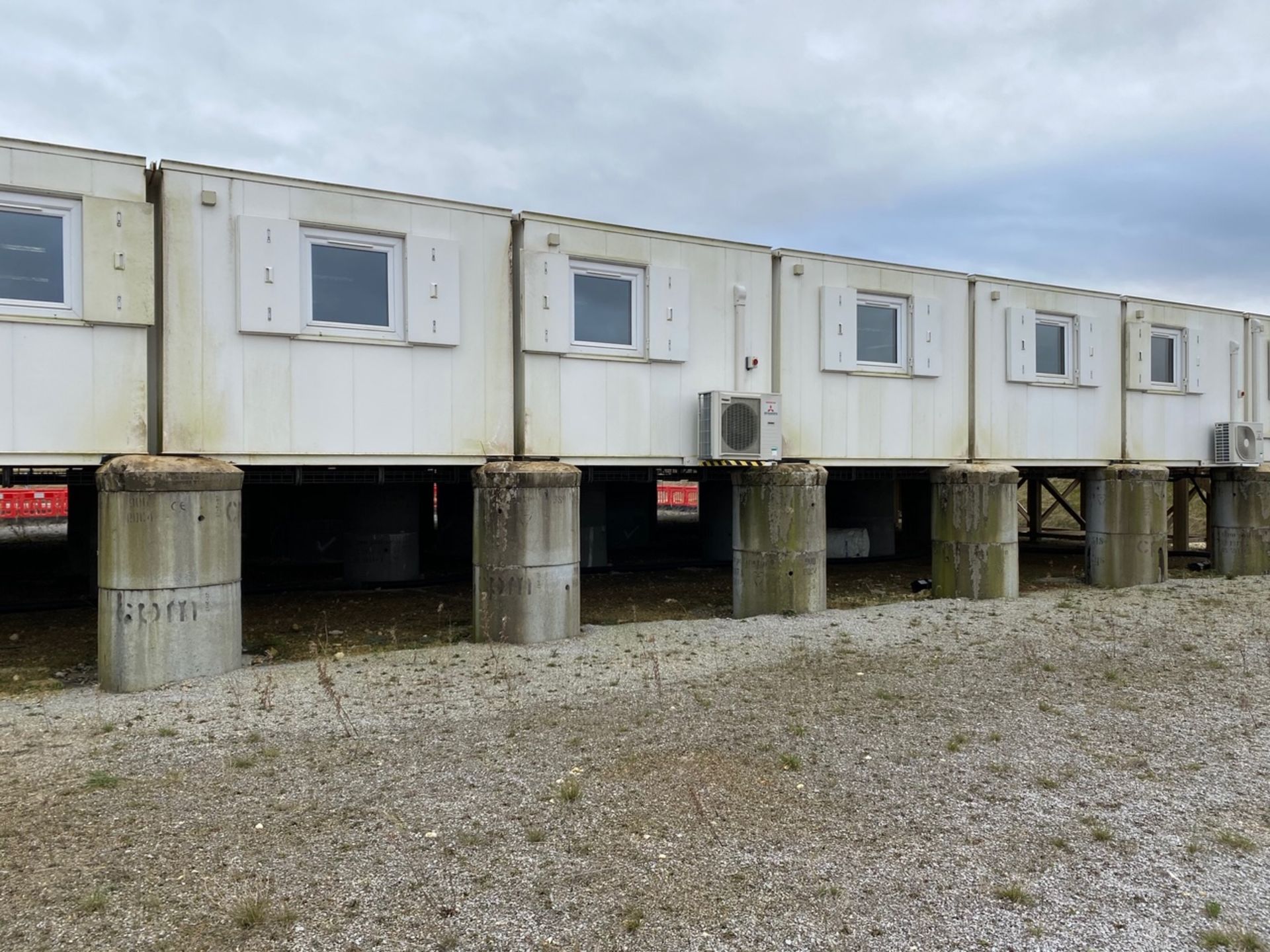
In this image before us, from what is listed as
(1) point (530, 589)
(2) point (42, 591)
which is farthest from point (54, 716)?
(2) point (42, 591)

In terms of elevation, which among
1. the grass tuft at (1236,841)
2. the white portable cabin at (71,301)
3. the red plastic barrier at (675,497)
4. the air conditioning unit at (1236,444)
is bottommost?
the grass tuft at (1236,841)

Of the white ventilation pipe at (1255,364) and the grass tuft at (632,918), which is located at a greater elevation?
the white ventilation pipe at (1255,364)

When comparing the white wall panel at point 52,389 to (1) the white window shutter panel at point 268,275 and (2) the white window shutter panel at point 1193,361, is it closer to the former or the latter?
(1) the white window shutter panel at point 268,275

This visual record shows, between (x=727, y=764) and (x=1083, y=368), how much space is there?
1274 cm

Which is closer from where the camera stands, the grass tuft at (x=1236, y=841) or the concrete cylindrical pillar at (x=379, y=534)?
the grass tuft at (x=1236, y=841)

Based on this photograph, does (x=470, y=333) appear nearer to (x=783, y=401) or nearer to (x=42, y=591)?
(x=783, y=401)

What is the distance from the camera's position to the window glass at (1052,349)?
15.5m

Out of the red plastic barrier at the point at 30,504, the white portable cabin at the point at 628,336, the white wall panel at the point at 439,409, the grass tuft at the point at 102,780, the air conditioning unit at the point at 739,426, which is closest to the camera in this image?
the grass tuft at the point at 102,780

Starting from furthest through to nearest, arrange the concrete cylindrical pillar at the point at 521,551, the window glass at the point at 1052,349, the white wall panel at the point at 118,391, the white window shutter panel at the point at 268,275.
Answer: the window glass at the point at 1052,349 → the concrete cylindrical pillar at the point at 521,551 → the white window shutter panel at the point at 268,275 → the white wall panel at the point at 118,391

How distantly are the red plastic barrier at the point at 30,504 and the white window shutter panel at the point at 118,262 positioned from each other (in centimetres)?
3052

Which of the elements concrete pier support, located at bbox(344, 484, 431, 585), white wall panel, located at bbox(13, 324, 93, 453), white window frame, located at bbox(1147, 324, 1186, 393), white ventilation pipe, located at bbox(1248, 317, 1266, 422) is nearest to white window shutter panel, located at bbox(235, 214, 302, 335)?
white wall panel, located at bbox(13, 324, 93, 453)

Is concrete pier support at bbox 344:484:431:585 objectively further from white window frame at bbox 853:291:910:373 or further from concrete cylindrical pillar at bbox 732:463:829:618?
white window frame at bbox 853:291:910:373

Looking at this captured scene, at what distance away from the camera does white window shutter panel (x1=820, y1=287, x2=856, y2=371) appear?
13188 millimetres

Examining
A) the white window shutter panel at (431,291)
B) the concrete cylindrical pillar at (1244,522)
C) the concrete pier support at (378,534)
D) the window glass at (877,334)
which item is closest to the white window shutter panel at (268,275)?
the white window shutter panel at (431,291)
